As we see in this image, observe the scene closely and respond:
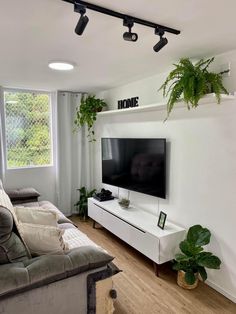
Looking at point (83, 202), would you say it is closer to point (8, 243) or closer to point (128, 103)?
point (128, 103)

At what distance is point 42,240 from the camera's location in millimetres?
1727

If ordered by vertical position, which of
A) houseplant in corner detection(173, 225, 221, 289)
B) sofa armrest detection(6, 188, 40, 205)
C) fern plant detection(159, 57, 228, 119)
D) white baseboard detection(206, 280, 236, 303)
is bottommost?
white baseboard detection(206, 280, 236, 303)

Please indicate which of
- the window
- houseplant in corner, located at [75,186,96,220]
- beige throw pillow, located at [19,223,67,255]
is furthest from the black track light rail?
houseplant in corner, located at [75,186,96,220]

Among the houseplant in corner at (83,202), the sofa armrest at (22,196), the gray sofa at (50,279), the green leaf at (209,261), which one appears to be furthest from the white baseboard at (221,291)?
the sofa armrest at (22,196)

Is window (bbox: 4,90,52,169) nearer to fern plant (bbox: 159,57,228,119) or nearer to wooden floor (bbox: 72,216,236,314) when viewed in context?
→ wooden floor (bbox: 72,216,236,314)

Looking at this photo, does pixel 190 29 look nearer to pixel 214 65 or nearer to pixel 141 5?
pixel 141 5

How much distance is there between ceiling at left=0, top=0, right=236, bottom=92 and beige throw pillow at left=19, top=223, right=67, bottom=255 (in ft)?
4.65

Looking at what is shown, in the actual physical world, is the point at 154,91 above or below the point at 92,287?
above

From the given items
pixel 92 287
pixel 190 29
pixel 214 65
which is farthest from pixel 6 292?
pixel 214 65

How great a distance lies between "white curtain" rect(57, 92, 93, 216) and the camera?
4270 mm

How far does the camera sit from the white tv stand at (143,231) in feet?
8.25

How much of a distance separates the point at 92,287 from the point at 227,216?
1.36m

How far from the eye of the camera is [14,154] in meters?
4.07

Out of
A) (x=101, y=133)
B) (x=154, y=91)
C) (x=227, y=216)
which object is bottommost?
(x=227, y=216)
